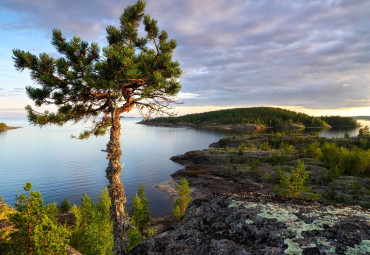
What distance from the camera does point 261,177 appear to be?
52.4 metres

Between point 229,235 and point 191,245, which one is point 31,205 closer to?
point 191,245

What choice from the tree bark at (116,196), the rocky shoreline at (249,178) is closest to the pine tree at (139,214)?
the rocky shoreline at (249,178)

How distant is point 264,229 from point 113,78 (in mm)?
8415

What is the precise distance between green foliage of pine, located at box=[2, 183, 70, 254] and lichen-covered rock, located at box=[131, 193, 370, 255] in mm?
9194

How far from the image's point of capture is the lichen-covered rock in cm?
367

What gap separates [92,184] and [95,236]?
131ft

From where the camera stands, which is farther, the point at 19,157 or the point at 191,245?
the point at 19,157

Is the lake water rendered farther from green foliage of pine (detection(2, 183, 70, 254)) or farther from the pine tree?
green foliage of pine (detection(2, 183, 70, 254))

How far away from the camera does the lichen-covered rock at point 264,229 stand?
3.67 meters

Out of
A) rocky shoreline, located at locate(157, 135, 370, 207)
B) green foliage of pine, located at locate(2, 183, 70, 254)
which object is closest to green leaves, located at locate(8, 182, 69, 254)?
green foliage of pine, located at locate(2, 183, 70, 254)

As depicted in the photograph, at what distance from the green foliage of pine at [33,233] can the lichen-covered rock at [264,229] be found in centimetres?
919

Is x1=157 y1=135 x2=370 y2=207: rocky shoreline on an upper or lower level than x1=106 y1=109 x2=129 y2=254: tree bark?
lower

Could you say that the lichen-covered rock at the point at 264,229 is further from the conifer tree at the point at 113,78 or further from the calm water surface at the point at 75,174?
the calm water surface at the point at 75,174

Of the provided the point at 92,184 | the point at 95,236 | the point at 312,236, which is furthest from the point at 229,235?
the point at 92,184
